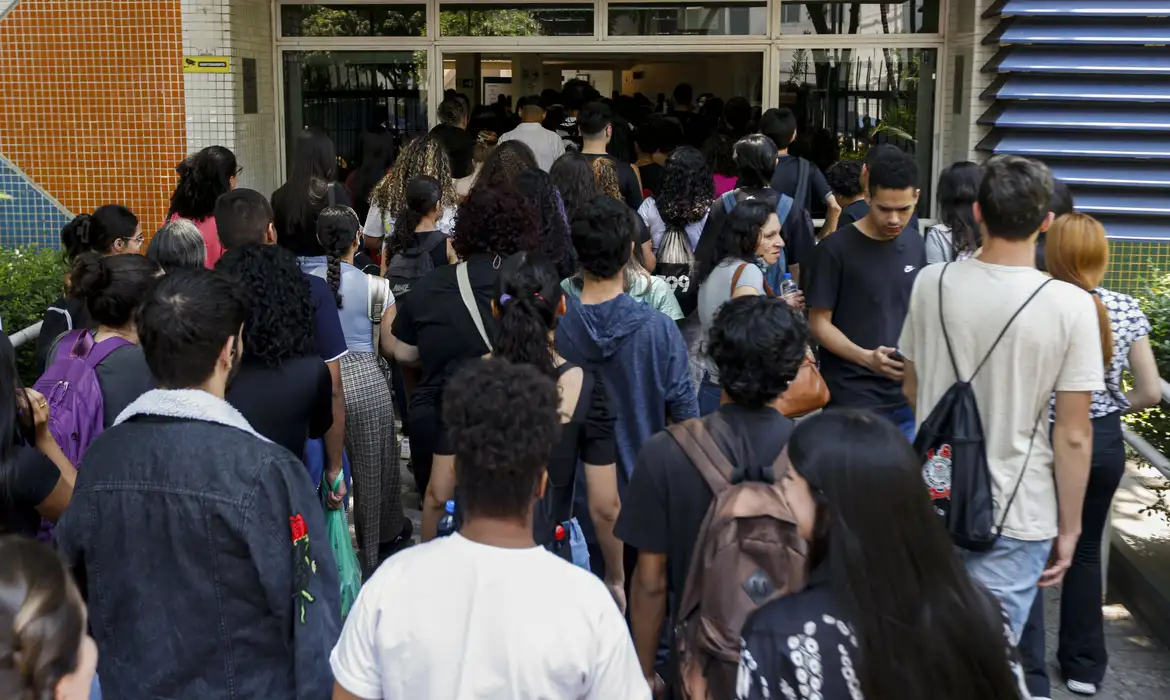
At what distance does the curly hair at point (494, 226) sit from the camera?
4398 mm

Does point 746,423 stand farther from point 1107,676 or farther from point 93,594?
point 1107,676

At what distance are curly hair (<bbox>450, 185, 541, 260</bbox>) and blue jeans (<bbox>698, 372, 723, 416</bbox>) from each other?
103 centimetres

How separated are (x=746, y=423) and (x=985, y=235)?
3.57ft

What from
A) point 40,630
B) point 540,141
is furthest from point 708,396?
point 540,141

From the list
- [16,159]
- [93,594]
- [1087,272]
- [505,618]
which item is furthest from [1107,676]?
[16,159]

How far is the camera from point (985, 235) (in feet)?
12.1

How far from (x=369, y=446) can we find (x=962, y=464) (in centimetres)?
251

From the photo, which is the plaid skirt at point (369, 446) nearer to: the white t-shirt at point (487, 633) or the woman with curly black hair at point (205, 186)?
the woman with curly black hair at point (205, 186)

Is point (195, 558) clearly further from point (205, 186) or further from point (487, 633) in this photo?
point (205, 186)

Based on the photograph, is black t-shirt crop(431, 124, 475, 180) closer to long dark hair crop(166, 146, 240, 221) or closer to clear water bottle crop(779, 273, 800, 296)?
long dark hair crop(166, 146, 240, 221)

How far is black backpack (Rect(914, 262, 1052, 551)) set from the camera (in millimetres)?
3562

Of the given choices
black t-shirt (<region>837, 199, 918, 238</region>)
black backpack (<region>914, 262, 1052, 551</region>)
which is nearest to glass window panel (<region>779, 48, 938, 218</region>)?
black t-shirt (<region>837, 199, 918, 238</region>)

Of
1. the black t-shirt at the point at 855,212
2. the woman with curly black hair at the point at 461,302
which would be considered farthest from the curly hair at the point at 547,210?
the black t-shirt at the point at 855,212

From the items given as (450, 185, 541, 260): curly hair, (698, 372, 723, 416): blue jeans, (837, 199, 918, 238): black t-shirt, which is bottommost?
(698, 372, 723, 416): blue jeans
